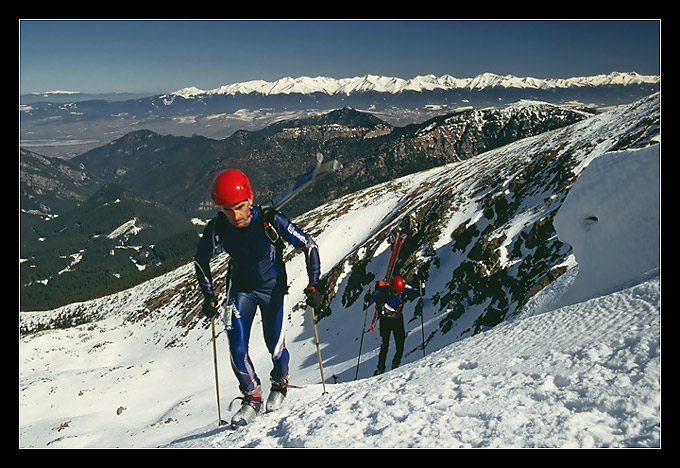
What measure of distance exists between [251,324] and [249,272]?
1.13 metres

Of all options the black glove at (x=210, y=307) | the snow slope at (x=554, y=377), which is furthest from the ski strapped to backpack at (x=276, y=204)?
the snow slope at (x=554, y=377)

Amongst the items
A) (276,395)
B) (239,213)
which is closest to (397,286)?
(276,395)

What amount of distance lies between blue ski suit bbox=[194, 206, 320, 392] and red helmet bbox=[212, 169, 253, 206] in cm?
69

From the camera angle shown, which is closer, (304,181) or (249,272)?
(304,181)

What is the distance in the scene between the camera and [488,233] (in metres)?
31.0

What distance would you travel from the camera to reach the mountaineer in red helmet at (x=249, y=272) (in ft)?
25.9

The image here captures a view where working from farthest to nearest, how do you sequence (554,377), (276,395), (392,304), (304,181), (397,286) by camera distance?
(392,304) < (397,286) < (276,395) < (304,181) < (554,377)

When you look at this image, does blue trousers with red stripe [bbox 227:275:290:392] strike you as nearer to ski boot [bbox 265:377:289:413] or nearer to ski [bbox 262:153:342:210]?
ski boot [bbox 265:377:289:413]

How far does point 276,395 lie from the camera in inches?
336

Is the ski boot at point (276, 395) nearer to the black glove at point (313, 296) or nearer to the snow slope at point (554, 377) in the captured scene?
the snow slope at point (554, 377)

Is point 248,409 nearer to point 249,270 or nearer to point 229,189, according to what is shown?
point 249,270

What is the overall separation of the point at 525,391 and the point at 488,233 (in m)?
27.3
